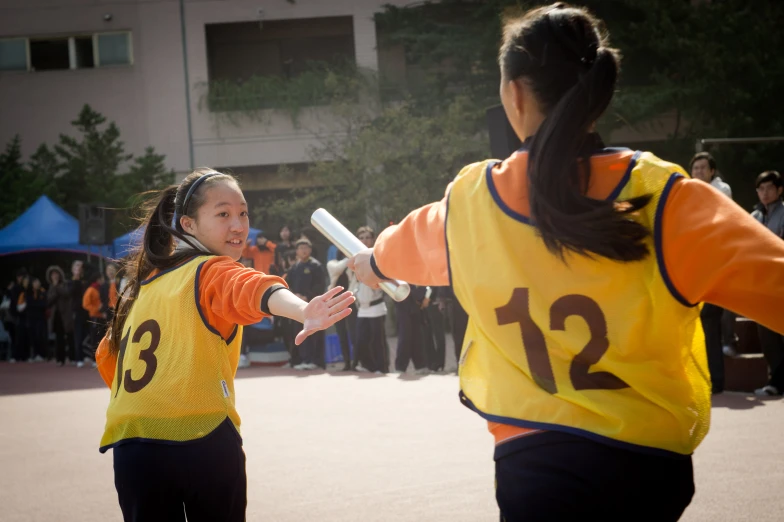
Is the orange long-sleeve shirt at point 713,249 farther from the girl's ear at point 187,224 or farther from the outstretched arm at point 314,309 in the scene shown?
the girl's ear at point 187,224

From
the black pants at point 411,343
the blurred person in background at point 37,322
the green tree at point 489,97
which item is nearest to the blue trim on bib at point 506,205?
the black pants at point 411,343

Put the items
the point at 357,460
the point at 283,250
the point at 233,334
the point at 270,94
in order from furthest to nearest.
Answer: the point at 270,94, the point at 283,250, the point at 357,460, the point at 233,334

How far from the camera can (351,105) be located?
2562 centimetres

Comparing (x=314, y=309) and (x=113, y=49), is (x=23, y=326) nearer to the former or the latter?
(x=113, y=49)

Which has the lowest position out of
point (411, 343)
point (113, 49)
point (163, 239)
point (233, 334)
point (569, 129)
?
point (411, 343)

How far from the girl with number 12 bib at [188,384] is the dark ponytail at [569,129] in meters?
0.92

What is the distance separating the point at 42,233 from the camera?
20516 mm

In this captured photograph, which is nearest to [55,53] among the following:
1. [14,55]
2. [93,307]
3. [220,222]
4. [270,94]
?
[14,55]

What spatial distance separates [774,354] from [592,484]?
7.64m

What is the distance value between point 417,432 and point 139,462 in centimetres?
535

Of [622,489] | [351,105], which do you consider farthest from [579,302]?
[351,105]

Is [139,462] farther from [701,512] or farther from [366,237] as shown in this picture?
[366,237]

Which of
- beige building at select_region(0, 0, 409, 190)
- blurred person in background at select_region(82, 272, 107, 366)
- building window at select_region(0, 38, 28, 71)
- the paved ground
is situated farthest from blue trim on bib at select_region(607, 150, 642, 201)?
building window at select_region(0, 38, 28, 71)

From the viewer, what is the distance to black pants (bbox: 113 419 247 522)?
115 inches
